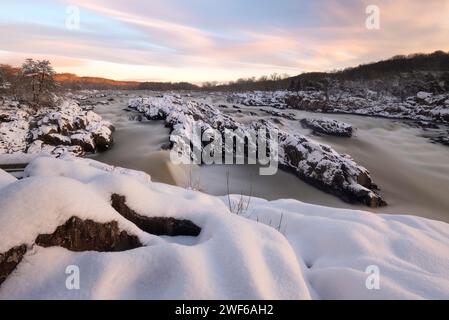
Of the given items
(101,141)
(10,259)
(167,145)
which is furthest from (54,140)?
(10,259)

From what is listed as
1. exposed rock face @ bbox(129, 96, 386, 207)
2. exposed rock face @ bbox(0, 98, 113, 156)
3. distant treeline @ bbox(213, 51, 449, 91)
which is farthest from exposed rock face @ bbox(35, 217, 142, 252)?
distant treeline @ bbox(213, 51, 449, 91)

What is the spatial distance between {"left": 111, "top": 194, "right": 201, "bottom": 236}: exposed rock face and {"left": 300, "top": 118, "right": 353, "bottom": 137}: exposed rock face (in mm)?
25242

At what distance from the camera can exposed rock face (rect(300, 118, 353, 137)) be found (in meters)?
26.1

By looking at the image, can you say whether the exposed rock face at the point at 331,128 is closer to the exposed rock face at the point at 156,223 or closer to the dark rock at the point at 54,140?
the dark rock at the point at 54,140

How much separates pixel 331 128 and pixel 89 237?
26606mm

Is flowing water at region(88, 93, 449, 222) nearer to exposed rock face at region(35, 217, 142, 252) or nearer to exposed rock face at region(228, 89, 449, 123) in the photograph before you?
exposed rock face at region(35, 217, 142, 252)

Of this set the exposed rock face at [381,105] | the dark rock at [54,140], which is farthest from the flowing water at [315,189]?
the exposed rock face at [381,105]

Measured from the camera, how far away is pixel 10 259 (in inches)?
82.0

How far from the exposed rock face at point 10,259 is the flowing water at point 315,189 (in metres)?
7.67

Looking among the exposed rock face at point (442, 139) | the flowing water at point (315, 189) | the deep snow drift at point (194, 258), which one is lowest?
the flowing water at point (315, 189)

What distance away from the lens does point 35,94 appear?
99.1 ft

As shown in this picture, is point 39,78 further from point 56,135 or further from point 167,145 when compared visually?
point 167,145

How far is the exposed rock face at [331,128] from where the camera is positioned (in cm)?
2614
